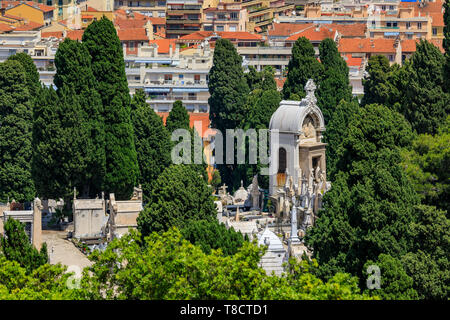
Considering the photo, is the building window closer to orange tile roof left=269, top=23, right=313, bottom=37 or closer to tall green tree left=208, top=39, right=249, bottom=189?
tall green tree left=208, top=39, right=249, bottom=189

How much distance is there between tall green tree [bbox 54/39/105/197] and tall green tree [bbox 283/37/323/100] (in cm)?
1784

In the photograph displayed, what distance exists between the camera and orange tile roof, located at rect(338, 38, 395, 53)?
117 metres

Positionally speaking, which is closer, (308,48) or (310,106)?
(310,106)

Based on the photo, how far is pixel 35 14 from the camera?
137000 mm

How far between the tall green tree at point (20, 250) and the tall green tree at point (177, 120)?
88.6 feet

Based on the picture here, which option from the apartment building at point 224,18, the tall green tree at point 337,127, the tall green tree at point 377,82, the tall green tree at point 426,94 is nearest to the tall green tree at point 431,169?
the tall green tree at point 426,94

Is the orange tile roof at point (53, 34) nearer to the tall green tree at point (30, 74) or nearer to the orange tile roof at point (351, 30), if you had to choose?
the orange tile roof at point (351, 30)

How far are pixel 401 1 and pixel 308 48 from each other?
81.5 m

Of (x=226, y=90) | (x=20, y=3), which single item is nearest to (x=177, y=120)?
(x=226, y=90)

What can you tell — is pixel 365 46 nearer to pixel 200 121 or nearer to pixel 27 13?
pixel 200 121

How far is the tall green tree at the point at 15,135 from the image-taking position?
2486 inches

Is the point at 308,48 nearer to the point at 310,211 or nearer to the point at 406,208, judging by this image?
the point at 310,211

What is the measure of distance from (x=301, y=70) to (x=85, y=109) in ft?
65.4

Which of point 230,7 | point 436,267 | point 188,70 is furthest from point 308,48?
point 230,7
